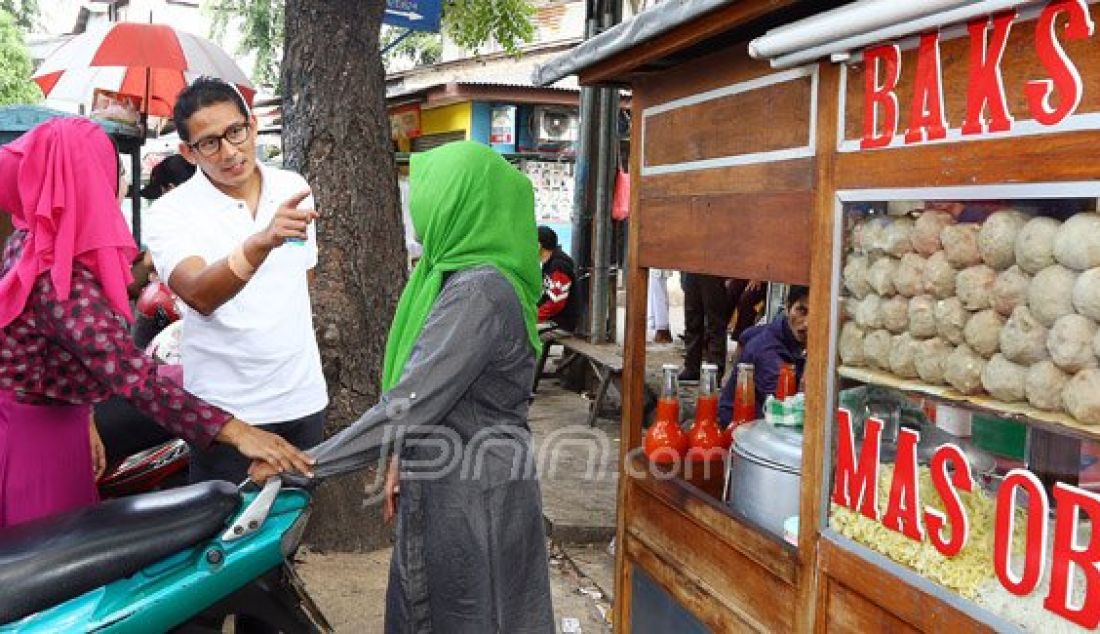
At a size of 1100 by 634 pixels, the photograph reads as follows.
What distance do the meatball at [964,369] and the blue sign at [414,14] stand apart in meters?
7.55

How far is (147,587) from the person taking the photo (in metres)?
2.09

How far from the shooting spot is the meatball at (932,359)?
6.24 ft

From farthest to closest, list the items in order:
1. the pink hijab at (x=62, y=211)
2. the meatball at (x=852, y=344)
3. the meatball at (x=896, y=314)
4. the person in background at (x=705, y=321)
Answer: the person in background at (x=705, y=321), the pink hijab at (x=62, y=211), the meatball at (x=852, y=344), the meatball at (x=896, y=314)

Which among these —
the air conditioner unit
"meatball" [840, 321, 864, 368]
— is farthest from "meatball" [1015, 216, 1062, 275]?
the air conditioner unit

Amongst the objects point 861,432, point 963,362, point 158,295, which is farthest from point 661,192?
point 158,295

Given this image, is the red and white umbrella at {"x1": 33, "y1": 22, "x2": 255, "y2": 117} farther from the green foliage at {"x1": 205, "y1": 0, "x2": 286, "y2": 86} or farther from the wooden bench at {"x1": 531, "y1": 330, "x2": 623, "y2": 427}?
the green foliage at {"x1": 205, "y1": 0, "x2": 286, "y2": 86}

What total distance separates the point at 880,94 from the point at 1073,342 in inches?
25.8

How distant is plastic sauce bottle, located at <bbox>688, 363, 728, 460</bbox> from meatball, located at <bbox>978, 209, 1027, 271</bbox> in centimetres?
146

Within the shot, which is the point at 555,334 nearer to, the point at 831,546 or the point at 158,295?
the point at 158,295

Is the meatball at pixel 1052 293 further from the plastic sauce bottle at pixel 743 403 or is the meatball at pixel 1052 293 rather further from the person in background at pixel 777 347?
the person in background at pixel 777 347

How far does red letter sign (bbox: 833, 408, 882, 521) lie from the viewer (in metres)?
2.07

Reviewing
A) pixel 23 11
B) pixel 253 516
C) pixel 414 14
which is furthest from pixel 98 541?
pixel 23 11

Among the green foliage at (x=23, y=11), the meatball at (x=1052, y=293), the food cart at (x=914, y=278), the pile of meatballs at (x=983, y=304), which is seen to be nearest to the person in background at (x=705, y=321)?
the food cart at (x=914, y=278)

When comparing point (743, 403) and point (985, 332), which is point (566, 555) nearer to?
point (743, 403)
